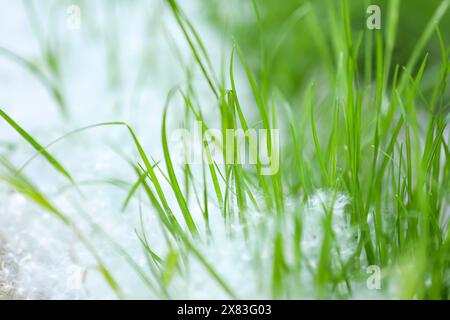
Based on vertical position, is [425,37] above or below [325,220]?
above

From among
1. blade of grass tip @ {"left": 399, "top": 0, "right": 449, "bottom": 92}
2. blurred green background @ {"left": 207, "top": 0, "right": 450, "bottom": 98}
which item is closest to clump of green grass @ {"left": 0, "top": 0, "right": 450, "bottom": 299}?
blade of grass tip @ {"left": 399, "top": 0, "right": 449, "bottom": 92}

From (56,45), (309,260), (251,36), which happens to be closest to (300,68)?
(251,36)

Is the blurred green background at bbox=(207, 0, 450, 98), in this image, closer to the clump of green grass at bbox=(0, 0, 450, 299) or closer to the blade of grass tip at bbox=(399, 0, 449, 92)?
the blade of grass tip at bbox=(399, 0, 449, 92)

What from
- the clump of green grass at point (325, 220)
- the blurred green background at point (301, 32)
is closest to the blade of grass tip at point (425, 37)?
the clump of green grass at point (325, 220)

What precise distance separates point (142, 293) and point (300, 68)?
0.75m

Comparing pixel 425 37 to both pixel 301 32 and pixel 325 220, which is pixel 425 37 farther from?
pixel 301 32

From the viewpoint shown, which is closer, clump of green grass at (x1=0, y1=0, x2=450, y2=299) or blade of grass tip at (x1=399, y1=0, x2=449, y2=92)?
clump of green grass at (x1=0, y1=0, x2=450, y2=299)

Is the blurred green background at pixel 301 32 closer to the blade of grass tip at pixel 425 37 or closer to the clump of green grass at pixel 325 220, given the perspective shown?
the blade of grass tip at pixel 425 37

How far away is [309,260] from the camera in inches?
18.8

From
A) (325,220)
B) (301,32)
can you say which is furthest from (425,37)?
(301,32)

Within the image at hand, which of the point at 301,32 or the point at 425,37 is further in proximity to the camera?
the point at 301,32

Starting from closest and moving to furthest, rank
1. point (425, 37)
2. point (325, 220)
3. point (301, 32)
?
1. point (325, 220)
2. point (425, 37)
3. point (301, 32)

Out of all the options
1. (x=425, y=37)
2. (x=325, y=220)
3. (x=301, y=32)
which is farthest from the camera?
(x=301, y=32)

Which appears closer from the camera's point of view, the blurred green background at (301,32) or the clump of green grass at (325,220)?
the clump of green grass at (325,220)
